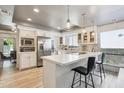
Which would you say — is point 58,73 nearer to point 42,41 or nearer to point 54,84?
point 54,84

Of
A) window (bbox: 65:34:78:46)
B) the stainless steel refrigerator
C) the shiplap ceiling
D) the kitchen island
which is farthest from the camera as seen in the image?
window (bbox: 65:34:78:46)

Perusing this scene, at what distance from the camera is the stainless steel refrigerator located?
18.3 ft

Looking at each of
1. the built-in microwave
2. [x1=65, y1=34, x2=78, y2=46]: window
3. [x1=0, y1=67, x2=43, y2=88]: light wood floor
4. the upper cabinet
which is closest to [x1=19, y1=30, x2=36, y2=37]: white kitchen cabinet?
the built-in microwave

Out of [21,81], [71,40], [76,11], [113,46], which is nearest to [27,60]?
[21,81]

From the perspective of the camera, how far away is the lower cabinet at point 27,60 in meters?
4.85

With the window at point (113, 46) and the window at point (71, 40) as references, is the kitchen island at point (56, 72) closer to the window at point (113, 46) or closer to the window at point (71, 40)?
the window at point (113, 46)

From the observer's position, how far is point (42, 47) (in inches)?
227

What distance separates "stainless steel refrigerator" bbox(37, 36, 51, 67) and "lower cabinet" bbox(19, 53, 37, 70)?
29 cm

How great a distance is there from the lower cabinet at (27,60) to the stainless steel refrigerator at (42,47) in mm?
295

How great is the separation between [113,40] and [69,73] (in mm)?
3241

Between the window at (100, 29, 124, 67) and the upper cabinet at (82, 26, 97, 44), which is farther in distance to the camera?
the upper cabinet at (82, 26, 97, 44)

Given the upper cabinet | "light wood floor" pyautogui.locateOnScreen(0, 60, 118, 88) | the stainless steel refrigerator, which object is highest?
the upper cabinet

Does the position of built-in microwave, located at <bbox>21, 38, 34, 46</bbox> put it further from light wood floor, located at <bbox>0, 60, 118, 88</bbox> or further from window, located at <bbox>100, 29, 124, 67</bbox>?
window, located at <bbox>100, 29, 124, 67</bbox>
